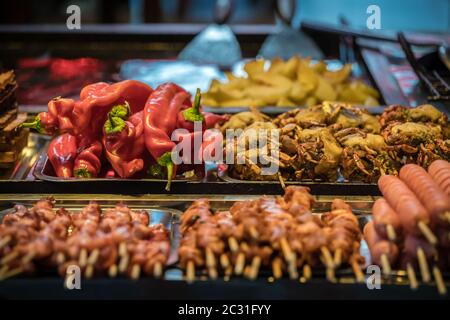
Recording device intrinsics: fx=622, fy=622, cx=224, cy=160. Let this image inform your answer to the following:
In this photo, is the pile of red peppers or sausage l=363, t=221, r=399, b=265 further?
the pile of red peppers

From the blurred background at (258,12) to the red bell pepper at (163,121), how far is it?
664cm

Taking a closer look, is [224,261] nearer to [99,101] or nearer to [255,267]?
[255,267]

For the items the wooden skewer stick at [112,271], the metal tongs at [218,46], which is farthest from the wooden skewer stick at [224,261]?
the metal tongs at [218,46]

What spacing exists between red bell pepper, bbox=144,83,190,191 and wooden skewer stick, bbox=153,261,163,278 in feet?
2.15

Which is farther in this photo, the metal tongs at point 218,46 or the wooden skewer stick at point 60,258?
the metal tongs at point 218,46

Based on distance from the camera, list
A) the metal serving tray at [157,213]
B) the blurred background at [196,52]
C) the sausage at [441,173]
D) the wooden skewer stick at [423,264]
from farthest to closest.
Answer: the blurred background at [196,52]
the metal serving tray at [157,213]
the sausage at [441,173]
the wooden skewer stick at [423,264]

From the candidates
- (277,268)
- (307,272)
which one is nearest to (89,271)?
(277,268)

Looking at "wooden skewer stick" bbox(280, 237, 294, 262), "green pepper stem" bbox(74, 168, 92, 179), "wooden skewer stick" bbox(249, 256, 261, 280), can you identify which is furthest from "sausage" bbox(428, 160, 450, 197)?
"green pepper stem" bbox(74, 168, 92, 179)

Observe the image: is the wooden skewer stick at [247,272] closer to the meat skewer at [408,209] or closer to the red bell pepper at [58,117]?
the meat skewer at [408,209]

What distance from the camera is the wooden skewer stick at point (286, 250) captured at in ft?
6.98

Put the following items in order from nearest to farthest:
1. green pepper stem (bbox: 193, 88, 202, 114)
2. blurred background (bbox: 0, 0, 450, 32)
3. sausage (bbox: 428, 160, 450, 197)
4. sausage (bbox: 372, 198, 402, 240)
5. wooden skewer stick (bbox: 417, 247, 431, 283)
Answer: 1. wooden skewer stick (bbox: 417, 247, 431, 283)
2. sausage (bbox: 372, 198, 402, 240)
3. sausage (bbox: 428, 160, 450, 197)
4. green pepper stem (bbox: 193, 88, 202, 114)
5. blurred background (bbox: 0, 0, 450, 32)

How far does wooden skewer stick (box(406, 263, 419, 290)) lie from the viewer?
2.16m

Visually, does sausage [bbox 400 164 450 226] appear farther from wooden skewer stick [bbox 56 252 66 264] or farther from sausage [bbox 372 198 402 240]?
wooden skewer stick [bbox 56 252 66 264]
